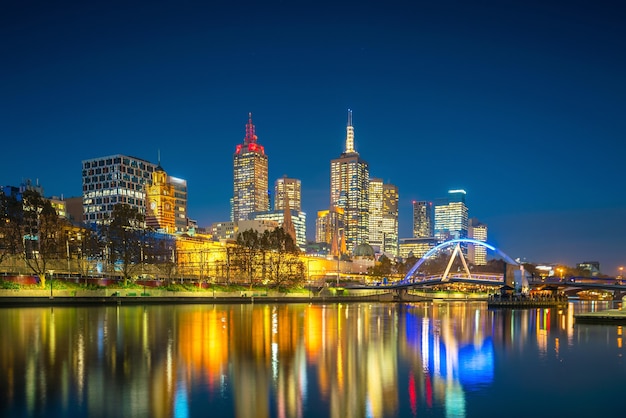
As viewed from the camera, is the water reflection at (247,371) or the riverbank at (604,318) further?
the riverbank at (604,318)

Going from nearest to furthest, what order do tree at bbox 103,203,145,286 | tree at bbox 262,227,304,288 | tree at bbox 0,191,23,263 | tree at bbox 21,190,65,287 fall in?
tree at bbox 0,191,23,263
tree at bbox 21,190,65,287
tree at bbox 103,203,145,286
tree at bbox 262,227,304,288

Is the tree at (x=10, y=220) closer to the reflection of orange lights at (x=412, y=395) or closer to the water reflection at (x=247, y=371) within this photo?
the water reflection at (x=247, y=371)

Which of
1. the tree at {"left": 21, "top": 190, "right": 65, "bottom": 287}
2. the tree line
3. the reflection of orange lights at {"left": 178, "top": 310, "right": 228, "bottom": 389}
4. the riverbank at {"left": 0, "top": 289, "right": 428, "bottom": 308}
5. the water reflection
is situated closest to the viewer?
the water reflection

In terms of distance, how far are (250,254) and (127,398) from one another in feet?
389

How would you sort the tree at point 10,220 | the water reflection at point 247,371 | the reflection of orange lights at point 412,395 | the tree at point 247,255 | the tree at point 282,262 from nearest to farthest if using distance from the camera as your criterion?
the water reflection at point 247,371 → the reflection of orange lights at point 412,395 → the tree at point 10,220 → the tree at point 282,262 → the tree at point 247,255

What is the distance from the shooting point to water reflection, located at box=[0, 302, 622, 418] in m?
18.7

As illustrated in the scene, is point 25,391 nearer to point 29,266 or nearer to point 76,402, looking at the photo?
point 76,402

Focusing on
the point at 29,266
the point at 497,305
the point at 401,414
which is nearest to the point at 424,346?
the point at 401,414

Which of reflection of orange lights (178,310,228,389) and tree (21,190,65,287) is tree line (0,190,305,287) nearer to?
tree (21,190,65,287)

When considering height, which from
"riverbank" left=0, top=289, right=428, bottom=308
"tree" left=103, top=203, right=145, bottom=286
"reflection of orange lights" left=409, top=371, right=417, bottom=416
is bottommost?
"riverbank" left=0, top=289, right=428, bottom=308

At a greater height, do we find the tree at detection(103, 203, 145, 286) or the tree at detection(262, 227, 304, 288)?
the tree at detection(103, 203, 145, 286)

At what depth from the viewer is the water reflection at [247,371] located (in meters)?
18.7

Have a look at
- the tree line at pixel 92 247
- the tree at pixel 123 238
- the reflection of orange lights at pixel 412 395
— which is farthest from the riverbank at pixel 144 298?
the reflection of orange lights at pixel 412 395

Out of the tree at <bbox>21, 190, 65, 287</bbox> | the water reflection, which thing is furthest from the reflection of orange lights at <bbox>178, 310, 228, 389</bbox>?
the tree at <bbox>21, 190, 65, 287</bbox>
